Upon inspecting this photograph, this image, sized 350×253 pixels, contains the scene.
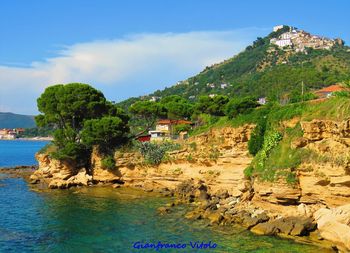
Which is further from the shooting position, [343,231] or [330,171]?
[330,171]

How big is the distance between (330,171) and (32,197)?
2514 cm

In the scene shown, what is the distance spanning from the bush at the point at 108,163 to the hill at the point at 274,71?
950 inches

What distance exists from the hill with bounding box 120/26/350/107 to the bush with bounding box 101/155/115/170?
2413 centimetres

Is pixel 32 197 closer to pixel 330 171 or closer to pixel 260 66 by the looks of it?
pixel 330 171

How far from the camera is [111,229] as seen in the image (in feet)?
77.4

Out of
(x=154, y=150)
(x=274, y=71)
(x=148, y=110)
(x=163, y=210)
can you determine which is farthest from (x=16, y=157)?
(x=163, y=210)

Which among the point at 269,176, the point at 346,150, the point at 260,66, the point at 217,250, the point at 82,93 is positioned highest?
the point at 260,66

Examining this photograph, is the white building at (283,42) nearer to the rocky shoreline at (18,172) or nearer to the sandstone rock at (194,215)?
the rocky shoreline at (18,172)

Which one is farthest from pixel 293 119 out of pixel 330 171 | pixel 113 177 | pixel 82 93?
pixel 82 93

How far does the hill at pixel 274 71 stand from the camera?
8281cm

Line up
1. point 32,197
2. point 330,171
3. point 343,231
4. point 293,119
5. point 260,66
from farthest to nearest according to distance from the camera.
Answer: point 260,66
point 32,197
point 293,119
point 330,171
point 343,231

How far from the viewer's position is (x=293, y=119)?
28891 millimetres

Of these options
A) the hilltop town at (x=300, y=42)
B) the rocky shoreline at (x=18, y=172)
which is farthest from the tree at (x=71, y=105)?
the hilltop town at (x=300, y=42)

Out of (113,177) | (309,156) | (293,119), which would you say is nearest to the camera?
(309,156)
